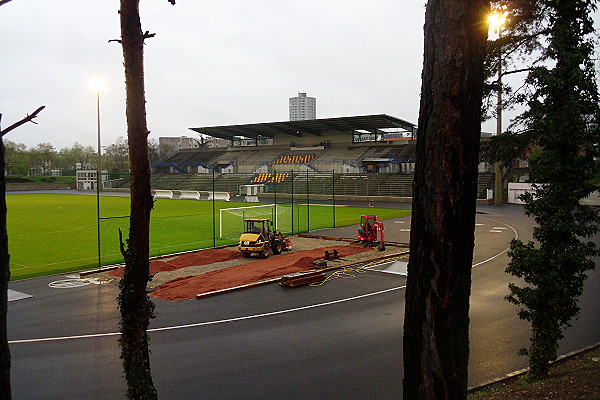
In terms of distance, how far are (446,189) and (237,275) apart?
14.8 m

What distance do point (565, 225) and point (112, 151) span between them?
395 feet

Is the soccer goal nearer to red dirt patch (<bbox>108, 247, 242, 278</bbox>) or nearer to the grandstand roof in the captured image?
red dirt patch (<bbox>108, 247, 242, 278</bbox>)

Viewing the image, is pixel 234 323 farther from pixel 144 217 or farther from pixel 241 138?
pixel 241 138

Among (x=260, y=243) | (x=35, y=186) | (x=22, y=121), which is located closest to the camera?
(x=22, y=121)

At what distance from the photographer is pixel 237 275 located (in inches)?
707

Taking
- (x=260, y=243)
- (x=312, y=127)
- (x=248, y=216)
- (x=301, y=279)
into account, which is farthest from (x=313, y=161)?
(x=301, y=279)

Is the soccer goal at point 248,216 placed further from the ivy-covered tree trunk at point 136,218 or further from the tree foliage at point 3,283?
the tree foliage at point 3,283

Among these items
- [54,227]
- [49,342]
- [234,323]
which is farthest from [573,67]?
[54,227]

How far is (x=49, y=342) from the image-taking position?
11.2 meters

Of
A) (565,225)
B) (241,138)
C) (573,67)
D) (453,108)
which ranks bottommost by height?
(565,225)

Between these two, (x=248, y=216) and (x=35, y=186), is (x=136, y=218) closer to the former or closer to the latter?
(x=248, y=216)

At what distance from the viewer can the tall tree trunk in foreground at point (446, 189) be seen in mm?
3854

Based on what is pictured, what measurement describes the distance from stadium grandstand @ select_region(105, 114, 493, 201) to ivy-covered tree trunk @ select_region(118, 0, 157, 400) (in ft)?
159

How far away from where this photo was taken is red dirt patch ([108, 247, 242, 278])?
1898 cm
